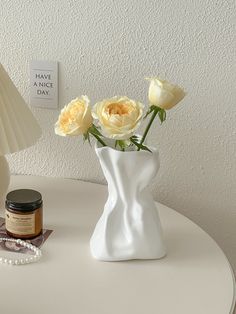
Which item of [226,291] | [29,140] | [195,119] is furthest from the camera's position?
[195,119]

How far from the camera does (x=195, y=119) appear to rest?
3.59ft

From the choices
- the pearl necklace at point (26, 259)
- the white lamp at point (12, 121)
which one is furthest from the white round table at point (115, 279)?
the white lamp at point (12, 121)

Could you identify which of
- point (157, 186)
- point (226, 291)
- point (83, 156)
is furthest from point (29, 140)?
point (226, 291)

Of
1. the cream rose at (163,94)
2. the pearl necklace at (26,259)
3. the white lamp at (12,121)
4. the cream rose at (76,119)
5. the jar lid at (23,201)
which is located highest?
the cream rose at (163,94)

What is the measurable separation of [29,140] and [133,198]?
24cm

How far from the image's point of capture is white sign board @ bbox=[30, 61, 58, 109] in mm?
1115

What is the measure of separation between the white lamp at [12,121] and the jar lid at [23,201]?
0.08 metres

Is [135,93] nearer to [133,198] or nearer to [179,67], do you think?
[179,67]

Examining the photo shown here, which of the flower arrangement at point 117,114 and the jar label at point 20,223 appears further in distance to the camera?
the jar label at point 20,223

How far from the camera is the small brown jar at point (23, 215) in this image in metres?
0.89

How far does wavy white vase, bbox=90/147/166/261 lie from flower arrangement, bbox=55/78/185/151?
3 cm

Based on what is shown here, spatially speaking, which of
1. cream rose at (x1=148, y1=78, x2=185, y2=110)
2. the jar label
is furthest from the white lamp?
cream rose at (x1=148, y1=78, x2=185, y2=110)

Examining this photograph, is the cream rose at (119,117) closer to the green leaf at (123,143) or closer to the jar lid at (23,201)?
the green leaf at (123,143)

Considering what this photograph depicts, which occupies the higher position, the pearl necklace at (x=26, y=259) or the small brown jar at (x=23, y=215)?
the small brown jar at (x=23, y=215)
